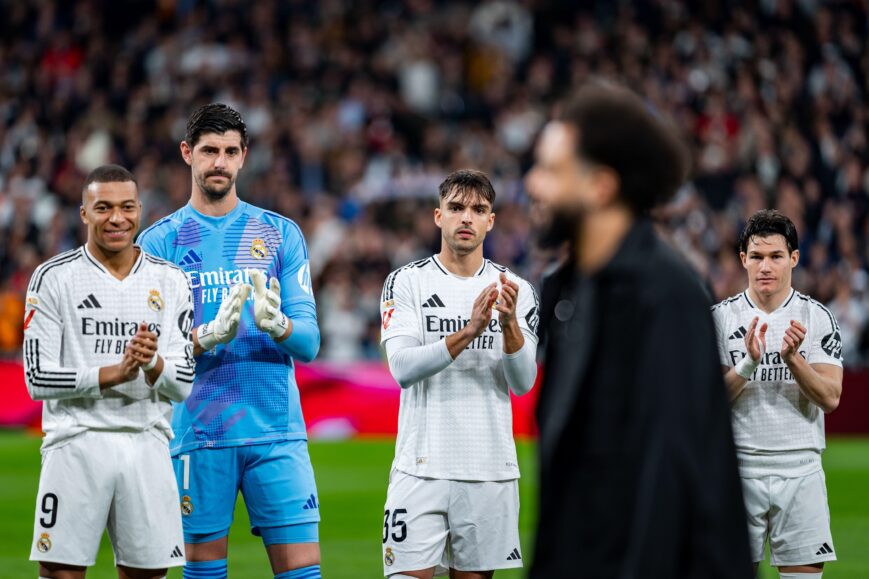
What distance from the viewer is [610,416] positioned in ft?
10.4

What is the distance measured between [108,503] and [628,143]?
3.56m

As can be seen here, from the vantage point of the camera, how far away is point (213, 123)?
21.5 feet

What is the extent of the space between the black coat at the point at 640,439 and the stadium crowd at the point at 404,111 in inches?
613

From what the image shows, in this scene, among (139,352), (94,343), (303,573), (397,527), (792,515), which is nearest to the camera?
(139,352)

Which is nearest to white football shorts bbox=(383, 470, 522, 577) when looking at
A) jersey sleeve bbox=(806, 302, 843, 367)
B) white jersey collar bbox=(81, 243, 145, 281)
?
white jersey collar bbox=(81, 243, 145, 281)

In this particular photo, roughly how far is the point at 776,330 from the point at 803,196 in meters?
14.1

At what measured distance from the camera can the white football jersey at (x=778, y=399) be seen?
22.4ft

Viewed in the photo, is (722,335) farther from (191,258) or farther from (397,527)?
(191,258)

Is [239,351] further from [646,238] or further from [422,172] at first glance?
[422,172]

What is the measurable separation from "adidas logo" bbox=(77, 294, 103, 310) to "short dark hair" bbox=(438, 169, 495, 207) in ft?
5.91

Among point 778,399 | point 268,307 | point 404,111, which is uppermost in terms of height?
point 404,111


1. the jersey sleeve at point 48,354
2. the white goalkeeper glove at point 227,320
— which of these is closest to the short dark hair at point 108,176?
the jersey sleeve at point 48,354

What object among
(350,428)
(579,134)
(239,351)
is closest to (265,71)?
(350,428)

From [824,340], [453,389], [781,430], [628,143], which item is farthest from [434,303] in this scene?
[628,143]
